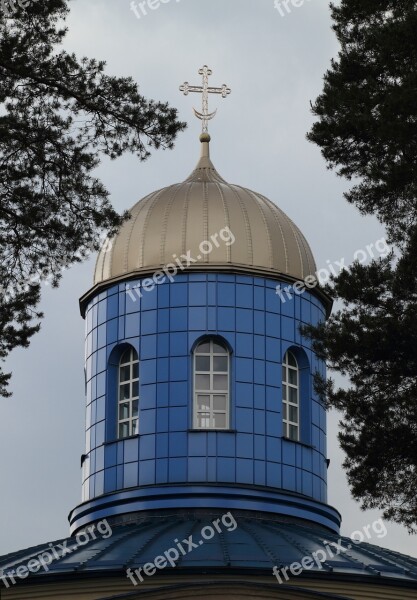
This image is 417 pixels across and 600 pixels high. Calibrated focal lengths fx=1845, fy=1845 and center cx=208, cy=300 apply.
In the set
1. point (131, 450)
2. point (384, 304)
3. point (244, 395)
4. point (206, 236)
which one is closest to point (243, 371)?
point (244, 395)

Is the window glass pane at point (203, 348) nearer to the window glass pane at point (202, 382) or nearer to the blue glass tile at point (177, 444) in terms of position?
the window glass pane at point (202, 382)

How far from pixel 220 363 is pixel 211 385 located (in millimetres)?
487

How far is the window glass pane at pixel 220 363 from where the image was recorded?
34.4m

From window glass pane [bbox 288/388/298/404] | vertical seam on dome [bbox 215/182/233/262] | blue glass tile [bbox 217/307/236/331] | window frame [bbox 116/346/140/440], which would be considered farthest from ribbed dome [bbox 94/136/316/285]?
window glass pane [bbox 288/388/298/404]

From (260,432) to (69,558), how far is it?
5101 mm

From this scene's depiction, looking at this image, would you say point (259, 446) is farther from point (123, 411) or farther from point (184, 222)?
point (184, 222)

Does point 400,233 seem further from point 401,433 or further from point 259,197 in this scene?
point 259,197

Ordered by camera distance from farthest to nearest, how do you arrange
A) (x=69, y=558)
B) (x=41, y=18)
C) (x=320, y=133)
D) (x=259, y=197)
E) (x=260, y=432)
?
(x=259, y=197), (x=260, y=432), (x=69, y=558), (x=320, y=133), (x=41, y=18)

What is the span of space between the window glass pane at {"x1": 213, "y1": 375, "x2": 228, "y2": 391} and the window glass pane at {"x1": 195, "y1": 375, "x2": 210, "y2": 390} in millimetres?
130

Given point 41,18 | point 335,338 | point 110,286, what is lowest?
point 335,338

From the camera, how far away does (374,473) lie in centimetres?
2466

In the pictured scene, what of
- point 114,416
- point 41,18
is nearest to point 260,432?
point 114,416

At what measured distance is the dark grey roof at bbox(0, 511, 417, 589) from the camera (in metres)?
29.4

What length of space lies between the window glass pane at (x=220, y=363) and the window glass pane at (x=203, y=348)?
0.21 m
